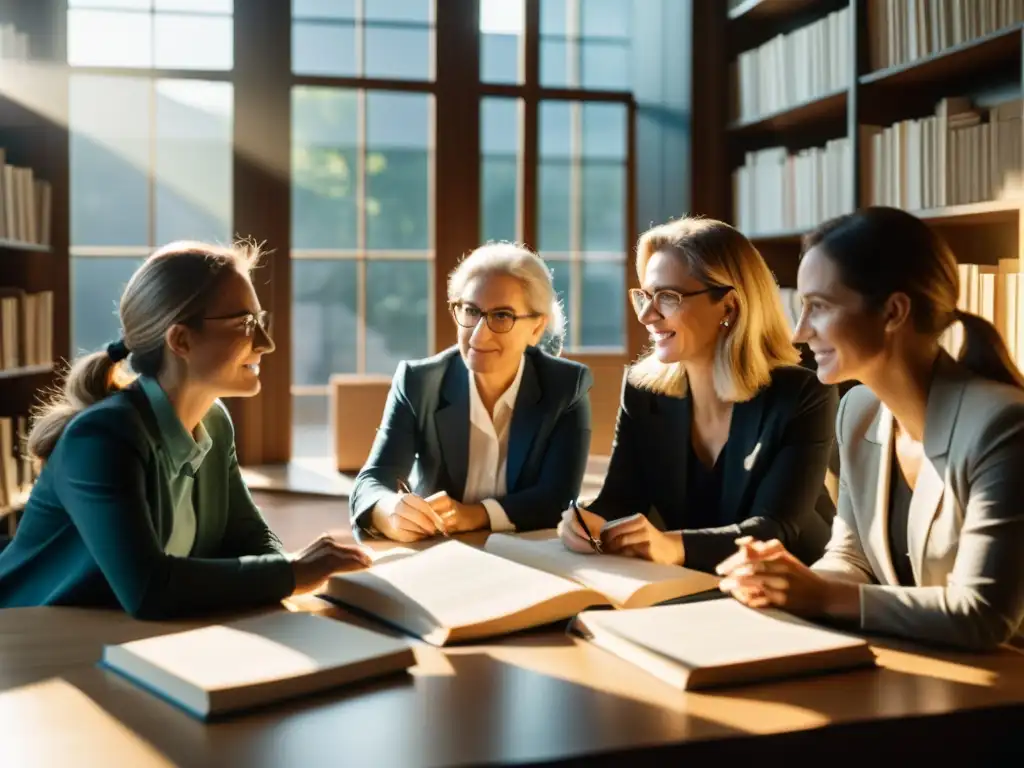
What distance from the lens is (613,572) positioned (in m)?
1.71

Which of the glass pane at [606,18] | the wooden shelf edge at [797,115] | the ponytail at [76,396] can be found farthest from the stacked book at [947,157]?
the ponytail at [76,396]

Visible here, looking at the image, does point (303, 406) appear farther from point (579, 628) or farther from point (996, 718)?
point (996, 718)

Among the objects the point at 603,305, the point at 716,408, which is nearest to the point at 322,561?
the point at 716,408

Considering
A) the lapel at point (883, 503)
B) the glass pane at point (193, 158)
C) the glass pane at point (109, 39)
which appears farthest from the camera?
the glass pane at point (193, 158)

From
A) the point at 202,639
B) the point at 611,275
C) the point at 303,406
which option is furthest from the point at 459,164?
the point at 202,639

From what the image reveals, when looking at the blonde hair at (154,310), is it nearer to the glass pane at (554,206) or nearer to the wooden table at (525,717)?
the wooden table at (525,717)

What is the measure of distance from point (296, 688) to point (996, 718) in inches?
28.7

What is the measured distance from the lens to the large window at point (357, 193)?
18.2 ft

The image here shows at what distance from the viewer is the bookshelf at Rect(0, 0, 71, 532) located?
4793mm

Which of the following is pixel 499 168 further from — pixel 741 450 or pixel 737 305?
pixel 741 450

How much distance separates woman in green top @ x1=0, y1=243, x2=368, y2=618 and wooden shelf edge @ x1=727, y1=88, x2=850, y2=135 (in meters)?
3.18

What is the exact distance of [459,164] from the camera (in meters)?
5.71

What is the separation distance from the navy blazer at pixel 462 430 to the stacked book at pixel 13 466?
2.34m

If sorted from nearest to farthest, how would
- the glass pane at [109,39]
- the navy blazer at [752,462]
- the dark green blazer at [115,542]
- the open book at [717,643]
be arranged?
the open book at [717,643] < the dark green blazer at [115,542] < the navy blazer at [752,462] < the glass pane at [109,39]
